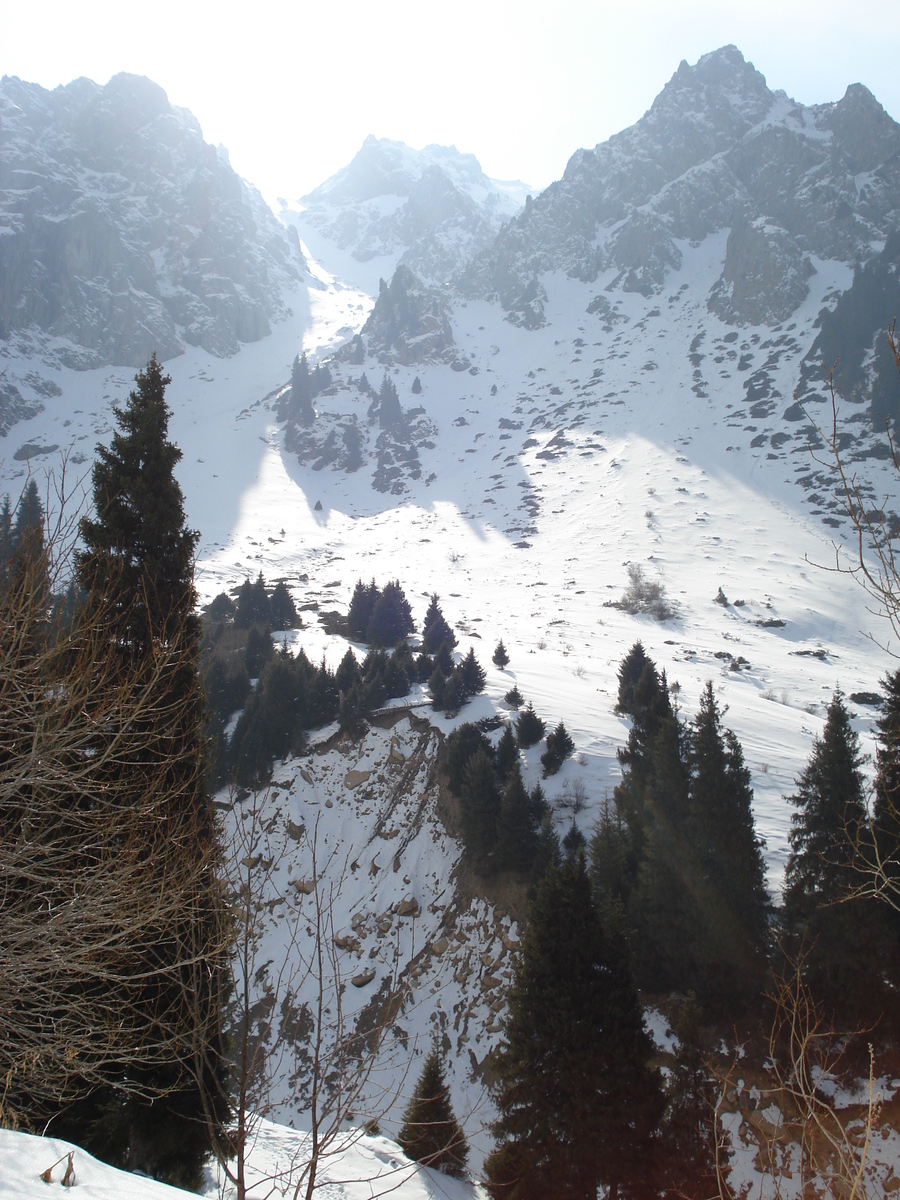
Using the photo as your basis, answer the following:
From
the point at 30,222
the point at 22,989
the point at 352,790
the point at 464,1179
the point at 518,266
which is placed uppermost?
the point at 518,266

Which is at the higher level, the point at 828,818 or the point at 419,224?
the point at 419,224

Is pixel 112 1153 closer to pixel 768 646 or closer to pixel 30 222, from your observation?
pixel 768 646

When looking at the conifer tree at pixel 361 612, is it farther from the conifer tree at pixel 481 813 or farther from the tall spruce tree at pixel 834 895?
the tall spruce tree at pixel 834 895

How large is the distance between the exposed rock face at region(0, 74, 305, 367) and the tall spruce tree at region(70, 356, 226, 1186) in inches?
4595

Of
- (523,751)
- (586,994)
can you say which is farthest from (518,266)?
(586,994)

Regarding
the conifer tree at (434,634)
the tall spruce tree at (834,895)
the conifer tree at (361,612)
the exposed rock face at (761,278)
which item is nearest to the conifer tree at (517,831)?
the tall spruce tree at (834,895)

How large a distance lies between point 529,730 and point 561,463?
204ft

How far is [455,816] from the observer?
18.5 metres

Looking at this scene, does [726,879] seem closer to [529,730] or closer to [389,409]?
[529,730]

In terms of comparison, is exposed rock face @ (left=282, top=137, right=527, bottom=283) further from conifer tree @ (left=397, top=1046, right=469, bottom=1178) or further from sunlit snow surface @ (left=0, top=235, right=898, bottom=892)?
conifer tree @ (left=397, top=1046, right=469, bottom=1178)

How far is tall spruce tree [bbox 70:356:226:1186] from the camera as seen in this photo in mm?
6285

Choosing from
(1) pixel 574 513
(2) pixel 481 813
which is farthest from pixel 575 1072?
(1) pixel 574 513

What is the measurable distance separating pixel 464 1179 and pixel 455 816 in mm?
8844

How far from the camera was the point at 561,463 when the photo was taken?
251 feet
